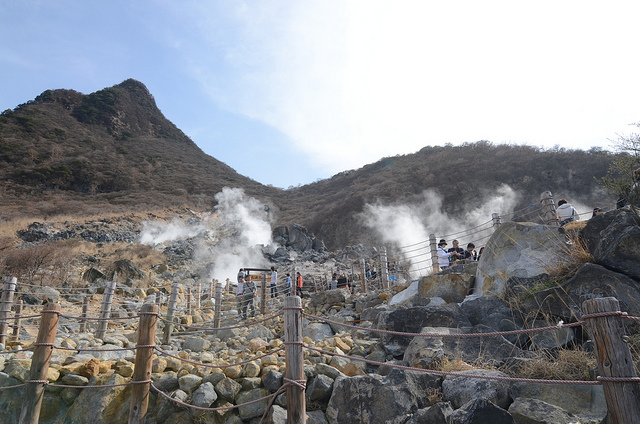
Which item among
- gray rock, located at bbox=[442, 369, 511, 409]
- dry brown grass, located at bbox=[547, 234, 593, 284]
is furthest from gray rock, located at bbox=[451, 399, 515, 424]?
dry brown grass, located at bbox=[547, 234, 593, 284]

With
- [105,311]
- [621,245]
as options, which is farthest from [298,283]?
[621,245]

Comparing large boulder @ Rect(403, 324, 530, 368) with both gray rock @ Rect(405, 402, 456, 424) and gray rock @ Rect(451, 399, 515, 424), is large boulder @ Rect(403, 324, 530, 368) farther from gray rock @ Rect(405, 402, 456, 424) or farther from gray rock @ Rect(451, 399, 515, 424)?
gray rock @ Rect(451, 399, 515, 424)

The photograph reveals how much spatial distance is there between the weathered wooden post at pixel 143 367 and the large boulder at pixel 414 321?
3163 millimetres

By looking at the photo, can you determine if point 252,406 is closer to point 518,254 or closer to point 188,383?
point 188,383

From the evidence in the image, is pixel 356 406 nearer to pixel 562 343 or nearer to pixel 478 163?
pixel 562 343

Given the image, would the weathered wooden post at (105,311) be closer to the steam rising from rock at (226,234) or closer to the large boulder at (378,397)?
the large boulder at (378,397)

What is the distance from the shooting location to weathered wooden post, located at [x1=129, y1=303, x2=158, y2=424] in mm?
4055

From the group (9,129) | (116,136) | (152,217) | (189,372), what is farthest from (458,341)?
(116,136)

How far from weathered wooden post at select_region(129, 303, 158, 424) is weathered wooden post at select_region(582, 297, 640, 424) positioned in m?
3.94

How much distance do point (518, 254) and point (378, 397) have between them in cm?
404

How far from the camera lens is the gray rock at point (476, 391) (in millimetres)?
3589

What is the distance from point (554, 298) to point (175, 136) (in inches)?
2888

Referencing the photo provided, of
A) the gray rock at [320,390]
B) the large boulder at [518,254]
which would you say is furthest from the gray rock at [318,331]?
the gray rock at [320,390]

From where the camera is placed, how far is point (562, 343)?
15.3 feet
